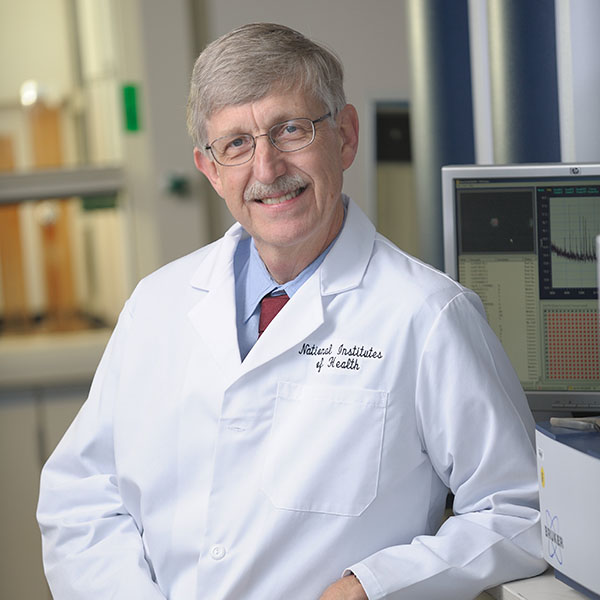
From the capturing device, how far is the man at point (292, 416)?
3.98ft

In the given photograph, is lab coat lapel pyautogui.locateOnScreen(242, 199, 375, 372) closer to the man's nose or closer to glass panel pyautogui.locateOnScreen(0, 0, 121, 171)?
the man's nose

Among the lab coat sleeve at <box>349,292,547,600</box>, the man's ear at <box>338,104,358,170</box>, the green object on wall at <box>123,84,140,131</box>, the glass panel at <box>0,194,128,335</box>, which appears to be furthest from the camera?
the glass panel at <box>0,194,128,335</box>

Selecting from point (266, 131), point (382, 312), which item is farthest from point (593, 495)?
point (266, 131)

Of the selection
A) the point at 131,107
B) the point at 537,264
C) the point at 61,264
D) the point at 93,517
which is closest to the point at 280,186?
the point at 537,264

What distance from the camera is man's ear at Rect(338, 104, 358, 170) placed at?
1427 mm

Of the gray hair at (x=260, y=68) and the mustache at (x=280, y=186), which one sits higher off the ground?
the gray hair at (x=260, y=68)

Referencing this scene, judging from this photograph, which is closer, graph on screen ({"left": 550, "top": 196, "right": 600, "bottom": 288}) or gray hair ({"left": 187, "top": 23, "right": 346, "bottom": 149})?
gray hair ({"left": 187, "top": 23, "right": 346, "bottom": 149})

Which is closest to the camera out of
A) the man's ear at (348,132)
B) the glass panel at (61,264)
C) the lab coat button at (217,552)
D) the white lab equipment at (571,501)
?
the white lab equipment at (571,501)

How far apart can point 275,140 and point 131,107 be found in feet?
5.75

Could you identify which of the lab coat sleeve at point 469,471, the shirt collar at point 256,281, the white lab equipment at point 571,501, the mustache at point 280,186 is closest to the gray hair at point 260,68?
the mustache at point 280,186

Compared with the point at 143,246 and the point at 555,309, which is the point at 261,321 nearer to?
the point at 555,309

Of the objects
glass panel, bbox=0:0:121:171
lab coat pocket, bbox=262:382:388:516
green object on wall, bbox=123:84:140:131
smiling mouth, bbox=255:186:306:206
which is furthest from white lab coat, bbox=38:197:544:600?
glass panel, bbox=0:0:121:171

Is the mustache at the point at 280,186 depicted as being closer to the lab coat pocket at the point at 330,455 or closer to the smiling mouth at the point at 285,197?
the smiling mouth at the point at 285,197

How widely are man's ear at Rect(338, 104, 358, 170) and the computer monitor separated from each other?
175 millimetres
